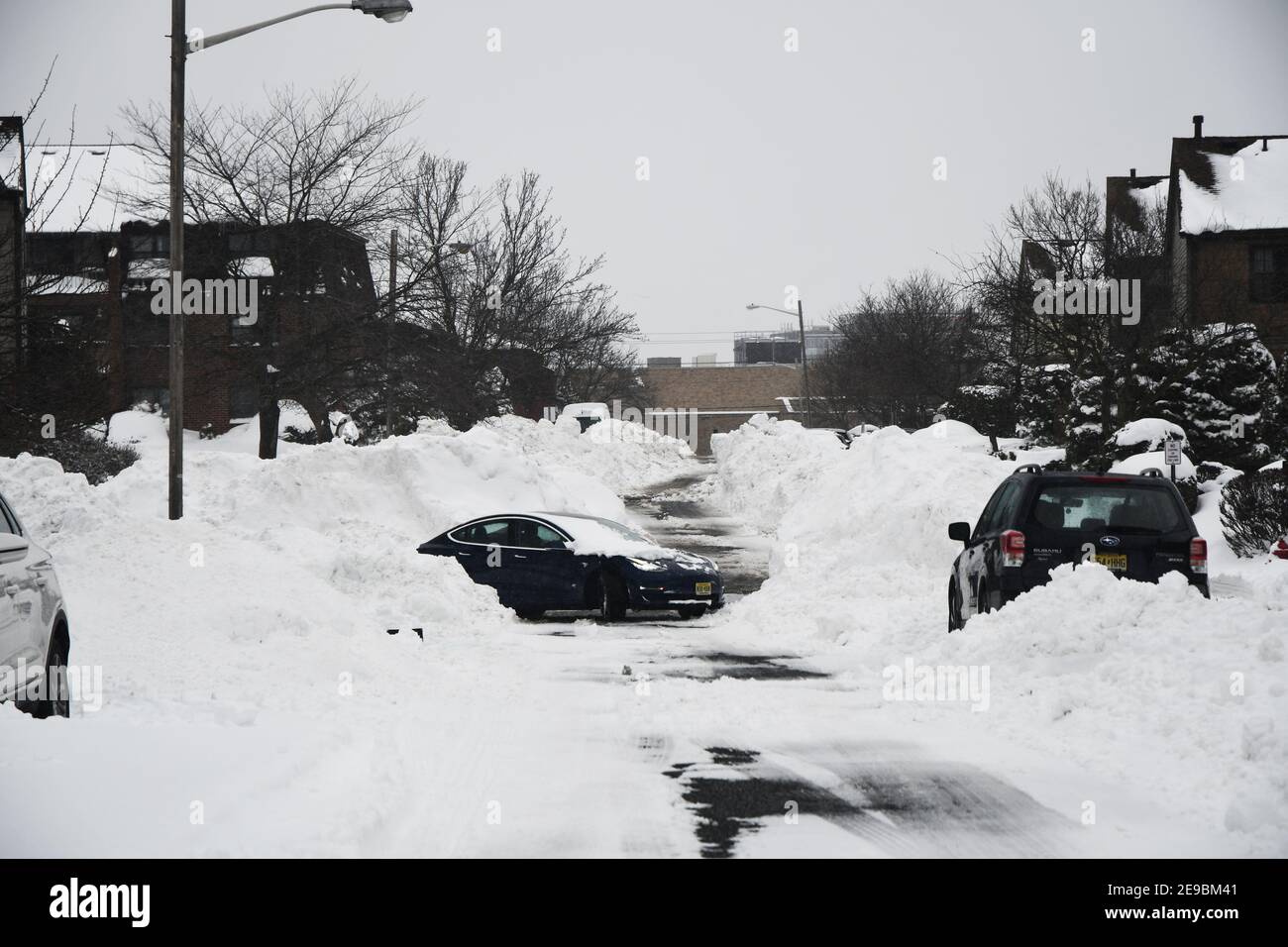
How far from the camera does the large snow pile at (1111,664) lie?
720 centimetres

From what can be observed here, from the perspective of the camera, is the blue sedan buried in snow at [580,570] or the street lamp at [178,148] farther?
the blue sedan buried in snow at [580,570]

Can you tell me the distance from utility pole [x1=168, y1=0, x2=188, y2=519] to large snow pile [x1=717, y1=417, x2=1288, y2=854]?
22.7ft

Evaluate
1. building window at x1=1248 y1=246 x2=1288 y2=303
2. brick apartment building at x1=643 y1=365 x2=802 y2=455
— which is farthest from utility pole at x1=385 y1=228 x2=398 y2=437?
brick apartment building at x1=643 y1=365 x2=802 y2=455

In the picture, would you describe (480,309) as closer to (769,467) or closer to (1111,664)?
(769,467)

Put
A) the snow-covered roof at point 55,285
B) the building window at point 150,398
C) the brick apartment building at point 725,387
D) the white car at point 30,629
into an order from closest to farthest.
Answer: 1. the white car at point 30,629
2. the snow-covered roof at point 55,285
3. the building window at point 150,398
4. the brick apartment building at point 725,387

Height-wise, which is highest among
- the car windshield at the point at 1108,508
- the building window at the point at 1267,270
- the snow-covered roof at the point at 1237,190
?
the snow-covered roof at the point at 1237,190

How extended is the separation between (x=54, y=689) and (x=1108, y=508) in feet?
27.4

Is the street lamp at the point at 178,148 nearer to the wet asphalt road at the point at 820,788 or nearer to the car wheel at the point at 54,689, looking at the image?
the wet asphalt road at the point at 820,788

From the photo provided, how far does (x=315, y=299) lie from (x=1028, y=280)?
1773cm

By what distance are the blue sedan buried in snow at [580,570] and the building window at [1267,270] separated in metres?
30.2

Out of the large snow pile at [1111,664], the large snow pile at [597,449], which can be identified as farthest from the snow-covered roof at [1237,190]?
the large snow pile at [1111,664]

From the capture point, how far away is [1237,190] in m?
45.6
